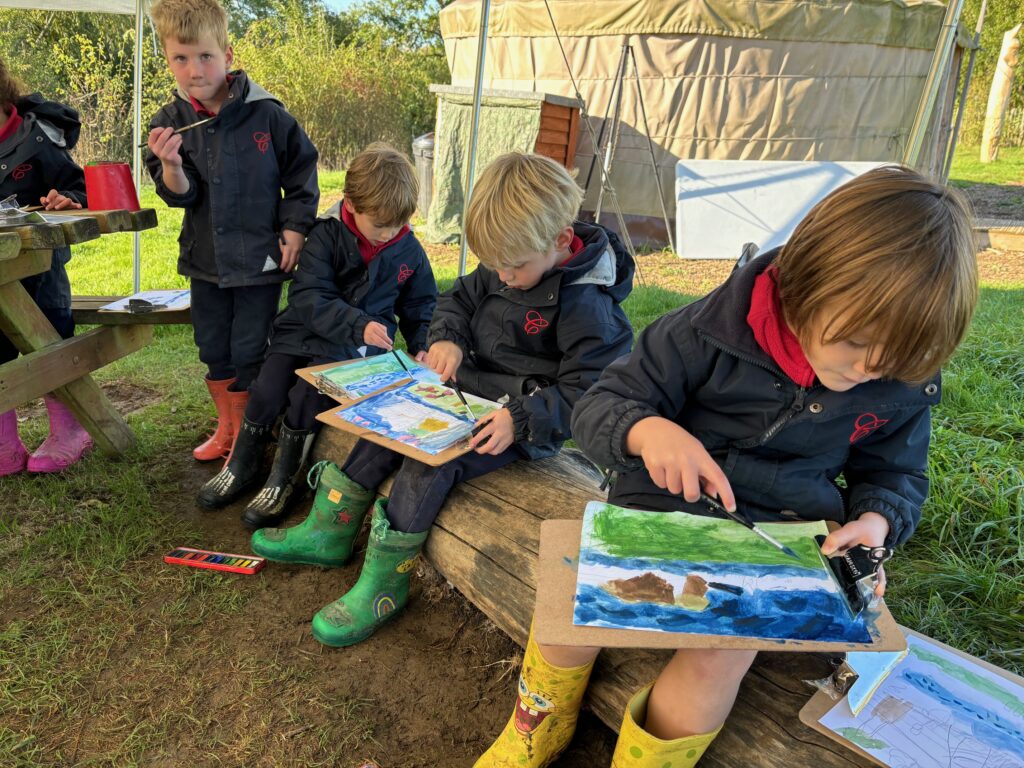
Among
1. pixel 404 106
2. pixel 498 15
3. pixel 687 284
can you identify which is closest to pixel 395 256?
pixel 687 284

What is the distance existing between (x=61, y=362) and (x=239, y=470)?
83cm

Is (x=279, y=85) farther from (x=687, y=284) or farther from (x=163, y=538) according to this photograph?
(x=163, y=538)

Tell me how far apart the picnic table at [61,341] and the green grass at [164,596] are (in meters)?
0.23

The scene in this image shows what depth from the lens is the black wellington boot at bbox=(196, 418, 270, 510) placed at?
2711 mm

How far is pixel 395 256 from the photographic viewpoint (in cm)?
277

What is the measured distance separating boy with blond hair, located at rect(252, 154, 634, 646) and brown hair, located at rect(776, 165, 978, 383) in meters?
0.82

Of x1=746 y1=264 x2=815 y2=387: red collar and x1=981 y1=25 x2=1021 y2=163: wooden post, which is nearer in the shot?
x1=746 y1=264 x2=815 y2=387: red collar

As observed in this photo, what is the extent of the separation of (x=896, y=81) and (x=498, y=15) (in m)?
4.72

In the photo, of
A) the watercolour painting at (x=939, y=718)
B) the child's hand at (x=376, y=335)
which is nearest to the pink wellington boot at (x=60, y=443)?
the child's hand at (x=376, y=335)

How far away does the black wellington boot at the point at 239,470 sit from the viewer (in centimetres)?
271

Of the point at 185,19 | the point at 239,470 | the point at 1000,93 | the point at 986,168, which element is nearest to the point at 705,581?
the point at 239,470

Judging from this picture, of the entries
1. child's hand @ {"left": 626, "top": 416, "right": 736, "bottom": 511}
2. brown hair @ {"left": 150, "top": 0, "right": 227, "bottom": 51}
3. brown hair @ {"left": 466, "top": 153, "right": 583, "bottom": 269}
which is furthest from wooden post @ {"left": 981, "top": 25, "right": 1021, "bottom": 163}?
child's hand @ {"left": 626, "top": 416, "right": 736, "bottom": 511}

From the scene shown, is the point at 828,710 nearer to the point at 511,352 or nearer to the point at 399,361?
the point at 511,352

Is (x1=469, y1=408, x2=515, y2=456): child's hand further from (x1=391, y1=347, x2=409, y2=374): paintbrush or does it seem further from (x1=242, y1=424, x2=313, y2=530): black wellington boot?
(x1=242, y1=424, x2=313, y2=530): black wellington boot
